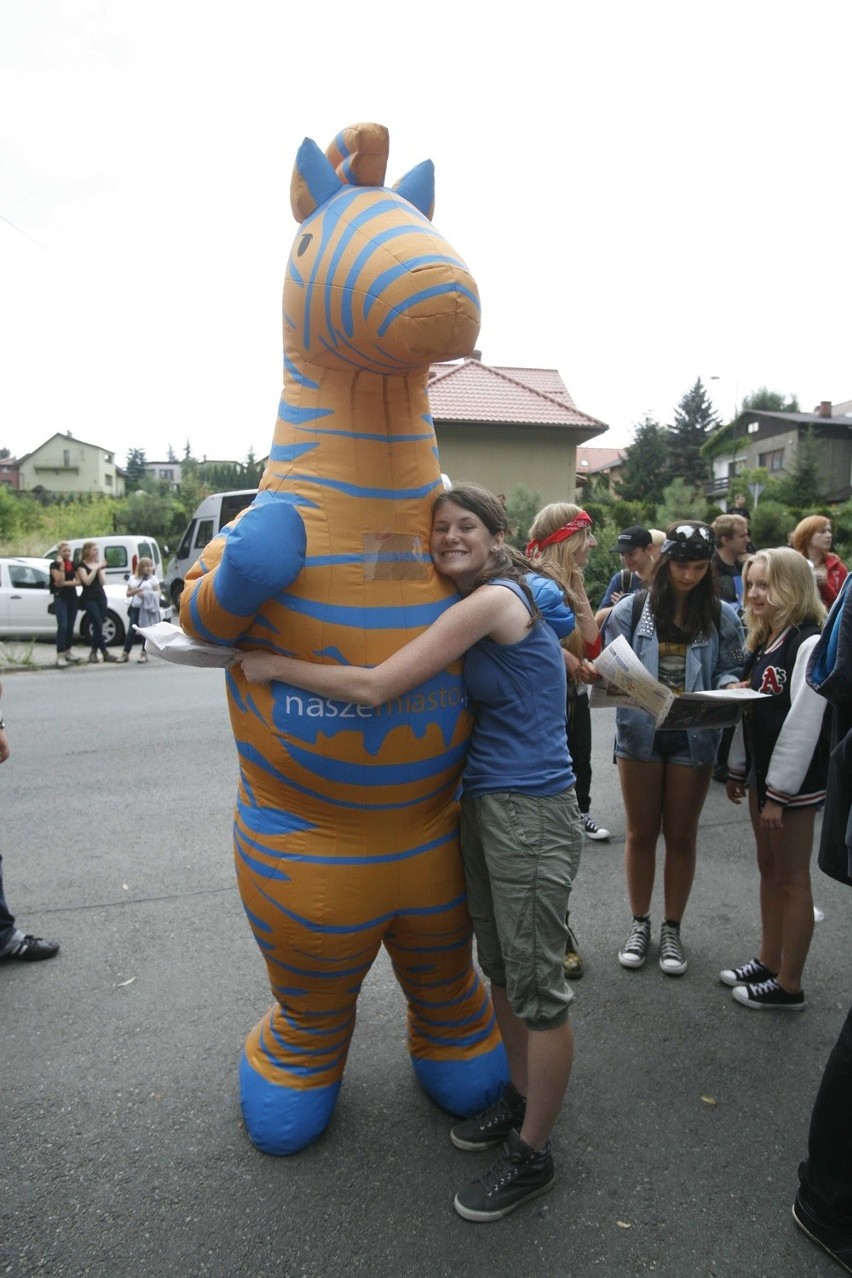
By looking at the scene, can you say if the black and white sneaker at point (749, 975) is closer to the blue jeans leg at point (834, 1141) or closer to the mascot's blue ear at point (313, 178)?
the blue jeans leg at point (834, 1141)

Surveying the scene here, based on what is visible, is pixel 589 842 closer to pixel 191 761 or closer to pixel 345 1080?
pixel 345 1080

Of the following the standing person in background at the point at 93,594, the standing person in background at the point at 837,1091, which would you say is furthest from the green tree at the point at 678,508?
the standing person in background at the point at 837,1091

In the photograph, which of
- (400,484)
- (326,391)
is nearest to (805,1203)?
(400,484)

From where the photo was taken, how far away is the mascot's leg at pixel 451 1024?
2.51 m

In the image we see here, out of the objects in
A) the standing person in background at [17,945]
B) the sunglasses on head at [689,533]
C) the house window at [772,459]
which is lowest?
the standing person in background at [17,945]

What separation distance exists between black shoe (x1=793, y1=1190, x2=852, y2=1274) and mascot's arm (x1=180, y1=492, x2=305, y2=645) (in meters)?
2.01

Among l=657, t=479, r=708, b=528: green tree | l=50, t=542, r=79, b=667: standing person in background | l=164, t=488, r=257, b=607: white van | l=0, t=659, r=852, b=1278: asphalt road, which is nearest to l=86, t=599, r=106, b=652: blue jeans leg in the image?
l=50, t=542, r=79, b=667: standing person in background

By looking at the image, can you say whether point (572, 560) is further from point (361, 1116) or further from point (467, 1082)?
point (361, 1116)

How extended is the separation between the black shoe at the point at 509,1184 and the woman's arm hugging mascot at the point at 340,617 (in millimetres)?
486

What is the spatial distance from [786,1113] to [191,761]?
4896 mm

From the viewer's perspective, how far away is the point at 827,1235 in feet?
7.01

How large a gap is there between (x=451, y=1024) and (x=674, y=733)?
135 cm

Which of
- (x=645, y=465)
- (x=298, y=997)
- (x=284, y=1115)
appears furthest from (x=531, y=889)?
(x=645, y=465)

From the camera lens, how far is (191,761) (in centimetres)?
662
